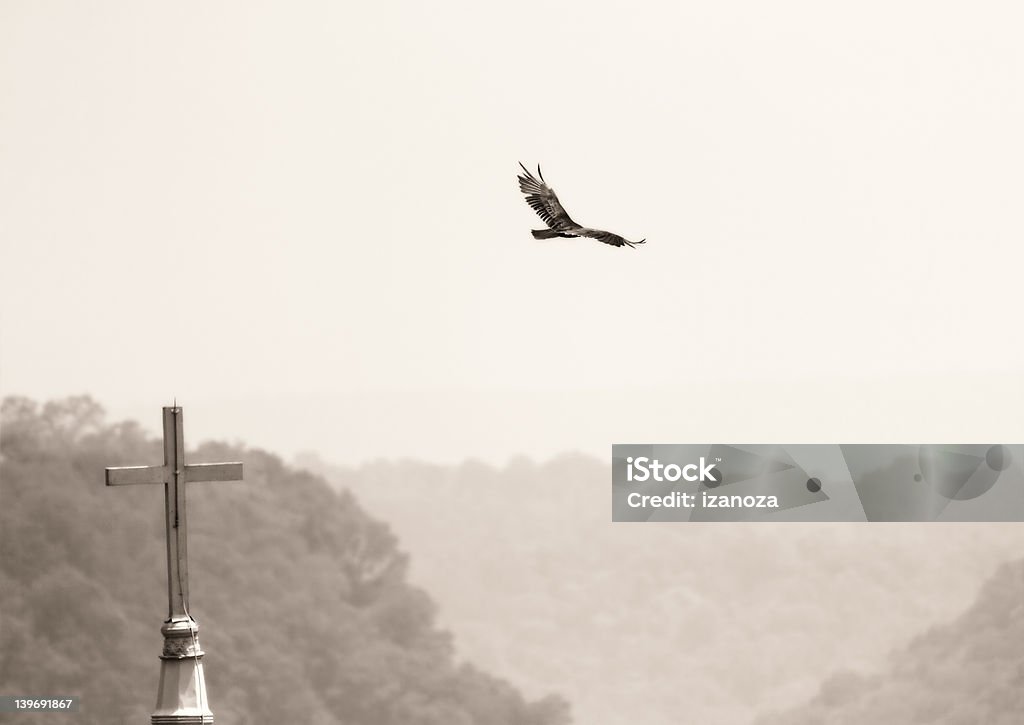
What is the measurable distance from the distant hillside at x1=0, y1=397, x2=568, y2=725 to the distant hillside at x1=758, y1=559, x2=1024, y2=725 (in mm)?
2812

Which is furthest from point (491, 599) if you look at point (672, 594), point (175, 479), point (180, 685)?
point (180, 685)

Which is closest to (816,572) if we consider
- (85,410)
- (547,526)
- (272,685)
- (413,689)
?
(547,526)

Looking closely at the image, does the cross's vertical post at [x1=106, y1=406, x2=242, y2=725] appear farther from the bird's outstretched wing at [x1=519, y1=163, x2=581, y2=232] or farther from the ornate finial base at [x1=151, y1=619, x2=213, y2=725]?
the bird's outstretched wing at [x1=519, y1=163, x2=581, y2=232]

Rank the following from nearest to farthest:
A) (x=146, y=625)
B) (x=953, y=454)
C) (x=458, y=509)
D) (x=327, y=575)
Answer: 1. (x=953, y=454)
2. (x=458, y=509)
3. (x=146, y=625)
4. (x=327, y=575)

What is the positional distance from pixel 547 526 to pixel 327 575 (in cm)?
329

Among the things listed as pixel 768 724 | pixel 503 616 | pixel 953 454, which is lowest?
pixel 768 724

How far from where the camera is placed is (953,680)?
18.7 meters

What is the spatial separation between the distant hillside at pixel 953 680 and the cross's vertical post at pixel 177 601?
39.2 ft

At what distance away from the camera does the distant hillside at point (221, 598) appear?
727 inches

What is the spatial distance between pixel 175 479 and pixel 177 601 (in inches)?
22.0

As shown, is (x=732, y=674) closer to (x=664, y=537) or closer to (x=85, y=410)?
(x=664, y=537)

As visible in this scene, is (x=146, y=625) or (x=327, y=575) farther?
(x=327, y=575)

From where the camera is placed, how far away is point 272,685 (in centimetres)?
1939

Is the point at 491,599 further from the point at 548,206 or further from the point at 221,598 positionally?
the point at 548,206
